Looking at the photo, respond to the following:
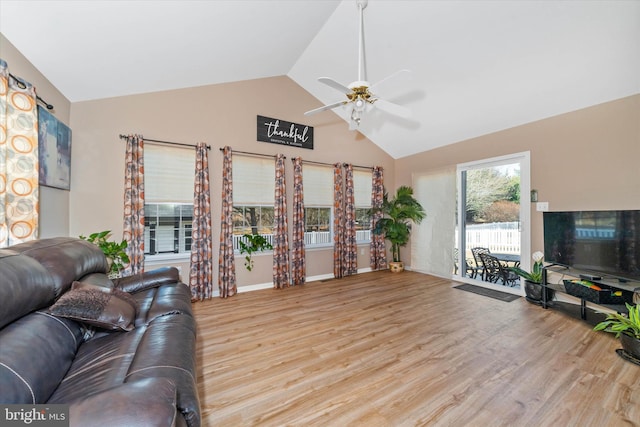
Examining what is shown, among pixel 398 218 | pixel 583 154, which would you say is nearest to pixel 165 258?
pixel 398 218

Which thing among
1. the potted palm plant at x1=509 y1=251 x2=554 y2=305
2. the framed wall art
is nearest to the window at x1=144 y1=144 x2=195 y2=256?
the framed wall art

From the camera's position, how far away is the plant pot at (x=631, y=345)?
2.19 metres

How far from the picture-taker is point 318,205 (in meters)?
5.13

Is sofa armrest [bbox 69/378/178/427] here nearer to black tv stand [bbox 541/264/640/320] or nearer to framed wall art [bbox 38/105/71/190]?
framed wall art [bbox 38/105/71/190]

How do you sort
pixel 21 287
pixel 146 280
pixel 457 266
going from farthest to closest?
pixel 457 266 < pixel 146 280 < pixel 21 287

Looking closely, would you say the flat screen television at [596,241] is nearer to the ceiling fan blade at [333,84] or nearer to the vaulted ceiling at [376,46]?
the vaulted ceiling at [376,46]

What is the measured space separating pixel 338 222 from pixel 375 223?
1043mm

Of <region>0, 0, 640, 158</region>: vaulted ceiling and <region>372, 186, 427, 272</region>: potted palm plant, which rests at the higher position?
<region>0, 0, 640, 158</region>: vaulted ceiling

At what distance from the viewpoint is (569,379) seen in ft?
6.53

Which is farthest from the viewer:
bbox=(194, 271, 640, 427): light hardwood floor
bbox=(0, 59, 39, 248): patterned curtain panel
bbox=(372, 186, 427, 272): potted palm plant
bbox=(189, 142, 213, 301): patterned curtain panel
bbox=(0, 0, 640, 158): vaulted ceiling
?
bbox=(372, 186, 427, 272): potted palm plant

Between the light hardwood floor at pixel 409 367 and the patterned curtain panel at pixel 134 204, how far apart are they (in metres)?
1.10

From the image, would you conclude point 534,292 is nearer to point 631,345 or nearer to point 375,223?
point 631,345

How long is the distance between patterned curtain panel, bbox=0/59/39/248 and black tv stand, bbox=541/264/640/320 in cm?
570

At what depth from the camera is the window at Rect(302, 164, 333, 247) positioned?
16.4ft
